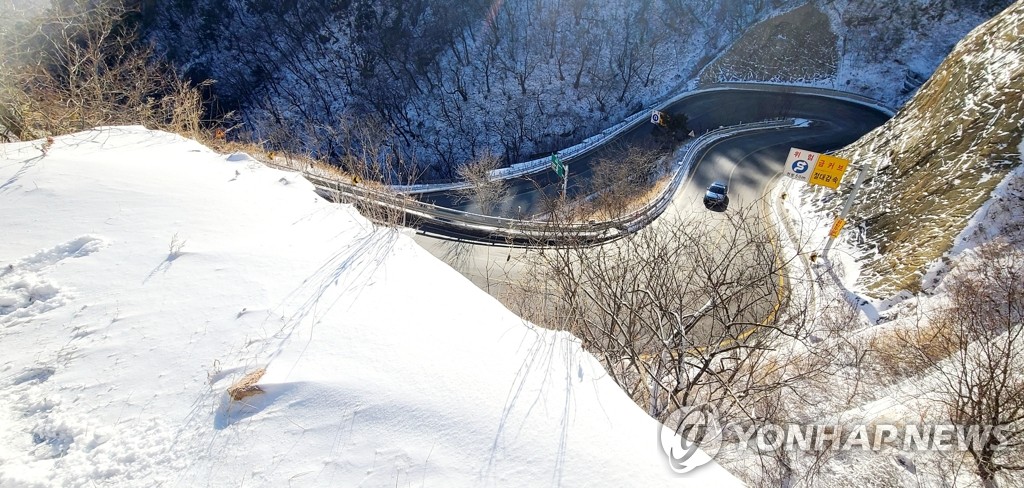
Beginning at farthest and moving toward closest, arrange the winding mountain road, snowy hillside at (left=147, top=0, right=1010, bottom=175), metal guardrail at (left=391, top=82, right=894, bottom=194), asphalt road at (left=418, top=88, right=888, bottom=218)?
1. snowy hillside at (left=147, top=0, right=1010, bottom=175)
2. metal guardrail at (left=391, top=82, right=894, bottom=194)
3. asphalt road at (left=418, top=88, right=888, bottom=218)
4. the winding mountain road

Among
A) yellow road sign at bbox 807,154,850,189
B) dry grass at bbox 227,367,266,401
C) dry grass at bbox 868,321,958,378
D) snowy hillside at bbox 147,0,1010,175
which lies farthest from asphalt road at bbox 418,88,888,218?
dry grass at bbox 227,367,266,401

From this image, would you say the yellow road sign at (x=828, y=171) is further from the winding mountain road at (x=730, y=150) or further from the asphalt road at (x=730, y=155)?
the winding mountain road at (x=730, y=150)

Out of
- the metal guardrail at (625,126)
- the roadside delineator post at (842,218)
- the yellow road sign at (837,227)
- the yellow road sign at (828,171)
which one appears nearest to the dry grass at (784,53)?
the metal guardrail at (625,126)

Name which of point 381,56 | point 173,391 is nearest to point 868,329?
point 173,391

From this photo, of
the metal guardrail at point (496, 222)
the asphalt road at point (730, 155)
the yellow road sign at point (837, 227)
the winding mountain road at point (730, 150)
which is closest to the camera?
the metal guardrail at point (496, 222)

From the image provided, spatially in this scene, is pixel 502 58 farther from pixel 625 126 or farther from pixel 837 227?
pixel 837 227

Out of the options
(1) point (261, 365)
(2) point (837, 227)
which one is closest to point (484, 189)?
(2) point (837, 227)

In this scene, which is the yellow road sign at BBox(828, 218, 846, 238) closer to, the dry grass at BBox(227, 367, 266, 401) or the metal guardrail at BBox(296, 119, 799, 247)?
the metal guardrail at BBox(296, 119, 799, 247)
